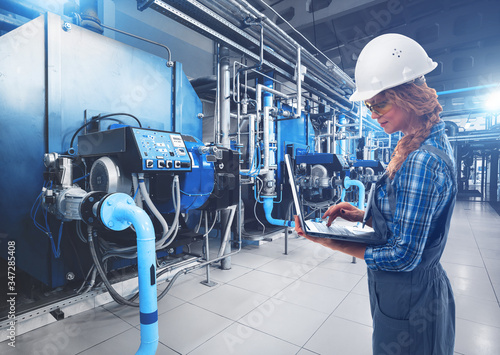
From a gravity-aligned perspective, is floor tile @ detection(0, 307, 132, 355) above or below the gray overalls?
below

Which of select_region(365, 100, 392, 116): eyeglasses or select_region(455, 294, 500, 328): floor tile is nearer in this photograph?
select_region(365, 100, 392, 116): eyeglasses

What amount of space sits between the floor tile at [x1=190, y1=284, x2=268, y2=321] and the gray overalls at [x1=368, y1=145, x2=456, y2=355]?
1.41 m

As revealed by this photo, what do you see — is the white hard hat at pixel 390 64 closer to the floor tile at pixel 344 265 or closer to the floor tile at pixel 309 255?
the floor tile at pixel 344 265

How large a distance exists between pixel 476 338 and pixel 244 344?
1518mm

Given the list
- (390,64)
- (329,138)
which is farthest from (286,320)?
(329,138)

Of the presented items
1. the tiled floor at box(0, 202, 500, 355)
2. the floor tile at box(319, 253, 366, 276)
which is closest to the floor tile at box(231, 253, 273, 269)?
the tiled floor at box(0, 202, 500, 355)

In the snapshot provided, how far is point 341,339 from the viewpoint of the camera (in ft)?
5.83

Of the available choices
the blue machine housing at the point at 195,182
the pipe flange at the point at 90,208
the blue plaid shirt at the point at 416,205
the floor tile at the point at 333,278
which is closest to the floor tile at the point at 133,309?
the blue machine housing at the point at 195,182

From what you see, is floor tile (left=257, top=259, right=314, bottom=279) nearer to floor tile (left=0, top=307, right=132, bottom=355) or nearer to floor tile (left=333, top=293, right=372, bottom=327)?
floor tile (left=333, top=293, right=372, bottom=327)

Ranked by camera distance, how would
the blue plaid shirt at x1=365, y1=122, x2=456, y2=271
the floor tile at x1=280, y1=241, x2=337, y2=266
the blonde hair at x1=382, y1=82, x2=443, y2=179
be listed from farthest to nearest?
the floor tile at x1=280, y1=241, x2=337, y2=266
the blonde hair at x1=382, y1=82, x2=443, y2=179
the blue plaid shirt at x1=365, y1=122, x2=456, y2=271

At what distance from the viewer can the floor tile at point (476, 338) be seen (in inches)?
65.3

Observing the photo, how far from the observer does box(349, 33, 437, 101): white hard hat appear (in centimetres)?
85

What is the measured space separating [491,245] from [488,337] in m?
2.85

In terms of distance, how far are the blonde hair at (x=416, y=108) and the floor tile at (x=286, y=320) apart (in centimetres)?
144
